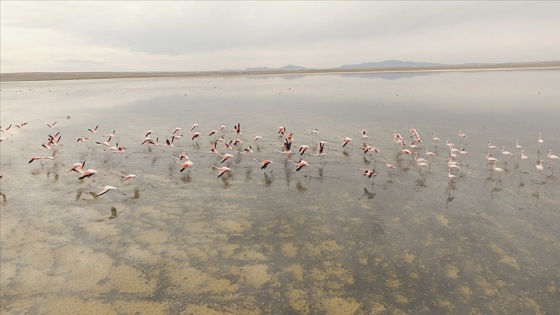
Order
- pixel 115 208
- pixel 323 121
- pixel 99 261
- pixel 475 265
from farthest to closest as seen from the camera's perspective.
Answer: pixel 323 121, pixel 115 208, pixel 99 261, pixel 475 265

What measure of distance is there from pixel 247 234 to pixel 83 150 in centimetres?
1347

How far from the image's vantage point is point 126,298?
7035mm

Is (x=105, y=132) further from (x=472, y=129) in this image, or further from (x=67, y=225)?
(x=472, y=129)

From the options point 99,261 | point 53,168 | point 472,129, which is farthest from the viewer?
point 472,129

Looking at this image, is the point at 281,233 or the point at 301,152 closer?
the point at 281,233

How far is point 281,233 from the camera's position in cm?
940

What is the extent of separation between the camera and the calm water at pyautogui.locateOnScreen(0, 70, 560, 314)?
22.8ft

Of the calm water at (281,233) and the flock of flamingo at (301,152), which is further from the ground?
the flock of flamingo at (301,152)

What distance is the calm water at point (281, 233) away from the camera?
6.96 metres

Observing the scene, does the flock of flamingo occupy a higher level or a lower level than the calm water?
higher

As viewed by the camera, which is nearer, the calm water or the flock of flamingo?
the calm water

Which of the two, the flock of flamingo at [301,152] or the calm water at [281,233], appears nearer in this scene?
the calm water at [281,233]

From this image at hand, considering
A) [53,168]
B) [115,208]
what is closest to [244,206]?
[115,208]

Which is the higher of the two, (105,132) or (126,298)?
(105,132)
